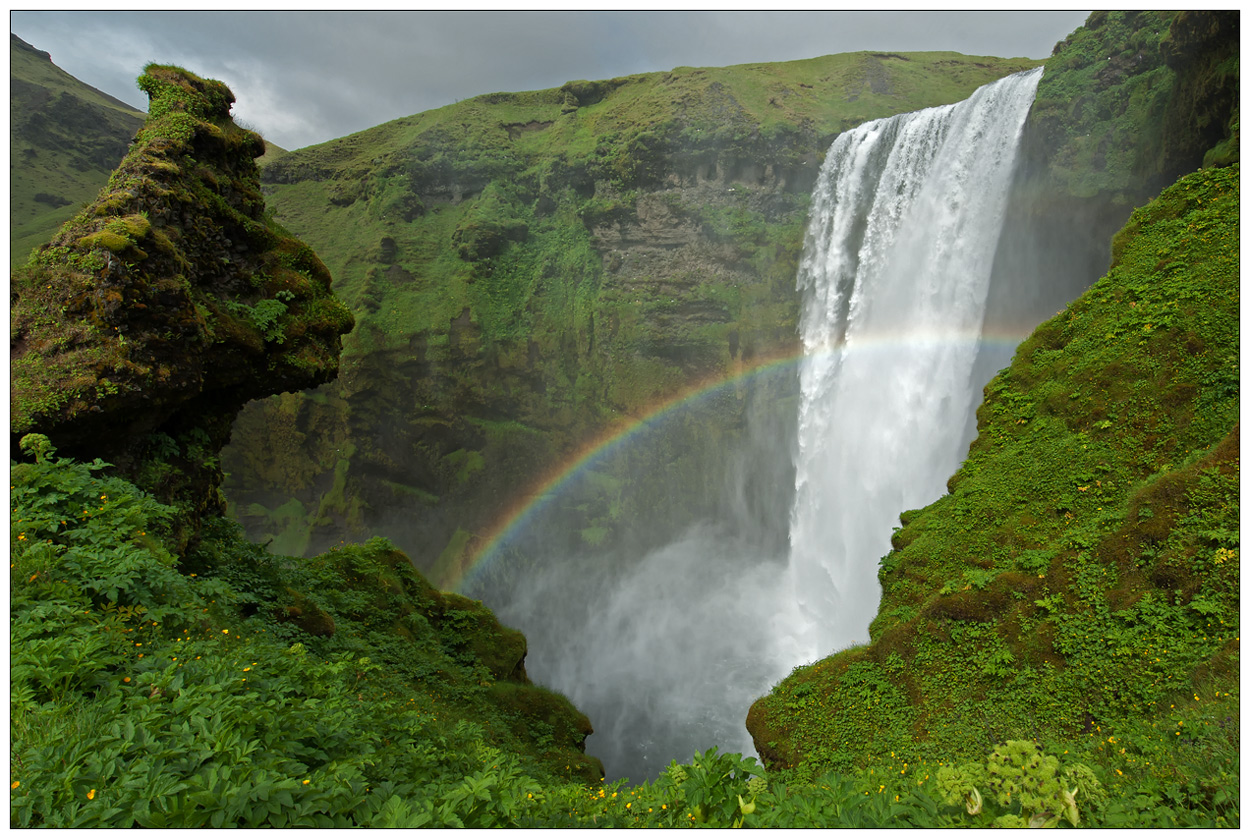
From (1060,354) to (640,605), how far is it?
911 inches

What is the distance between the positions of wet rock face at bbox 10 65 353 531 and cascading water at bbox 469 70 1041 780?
14.2 m

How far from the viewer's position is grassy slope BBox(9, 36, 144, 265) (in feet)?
120

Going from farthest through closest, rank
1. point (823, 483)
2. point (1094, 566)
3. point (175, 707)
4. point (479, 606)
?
point (823, 483)
point (479, 606)
point (1094, 566)
point (175, 707)

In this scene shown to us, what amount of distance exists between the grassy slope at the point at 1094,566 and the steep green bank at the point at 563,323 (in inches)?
878

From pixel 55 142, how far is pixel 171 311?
171 ft

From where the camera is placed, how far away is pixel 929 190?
20.3 m

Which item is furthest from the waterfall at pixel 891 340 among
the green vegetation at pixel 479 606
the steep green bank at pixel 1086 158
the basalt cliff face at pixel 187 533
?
the basalt cliff face at pixel 187 533

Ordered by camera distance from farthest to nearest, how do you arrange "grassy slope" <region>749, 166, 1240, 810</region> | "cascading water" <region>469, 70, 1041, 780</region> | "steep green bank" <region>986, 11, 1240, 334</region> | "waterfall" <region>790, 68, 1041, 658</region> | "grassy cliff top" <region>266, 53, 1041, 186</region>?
"grassy cliff top" <region>266, 53, 1041, 186</region>, "cascading water" <region>469, 70, 1041, 780</region>, "waterfall" <region>790, 68, 1041, 658</region>, "steep green bank" <region>986, 11, 1240, 334</region>, "grassy slope" <region>749, 166, 1240, 810</region>

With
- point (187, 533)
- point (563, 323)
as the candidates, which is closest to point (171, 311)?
point (187, 533)

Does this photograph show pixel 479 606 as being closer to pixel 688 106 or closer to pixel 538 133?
pixel 688 106

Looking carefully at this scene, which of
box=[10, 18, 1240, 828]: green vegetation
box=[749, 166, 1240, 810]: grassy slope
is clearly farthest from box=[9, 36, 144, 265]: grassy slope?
box=[749, 166, 1240, 810]: grassy slope

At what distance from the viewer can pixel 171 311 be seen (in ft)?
22.3

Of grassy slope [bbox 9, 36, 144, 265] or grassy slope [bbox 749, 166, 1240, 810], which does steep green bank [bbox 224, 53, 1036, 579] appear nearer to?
grassy slope [bbox 9, 36, 144, 265]

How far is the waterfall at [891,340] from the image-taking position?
18.1m
